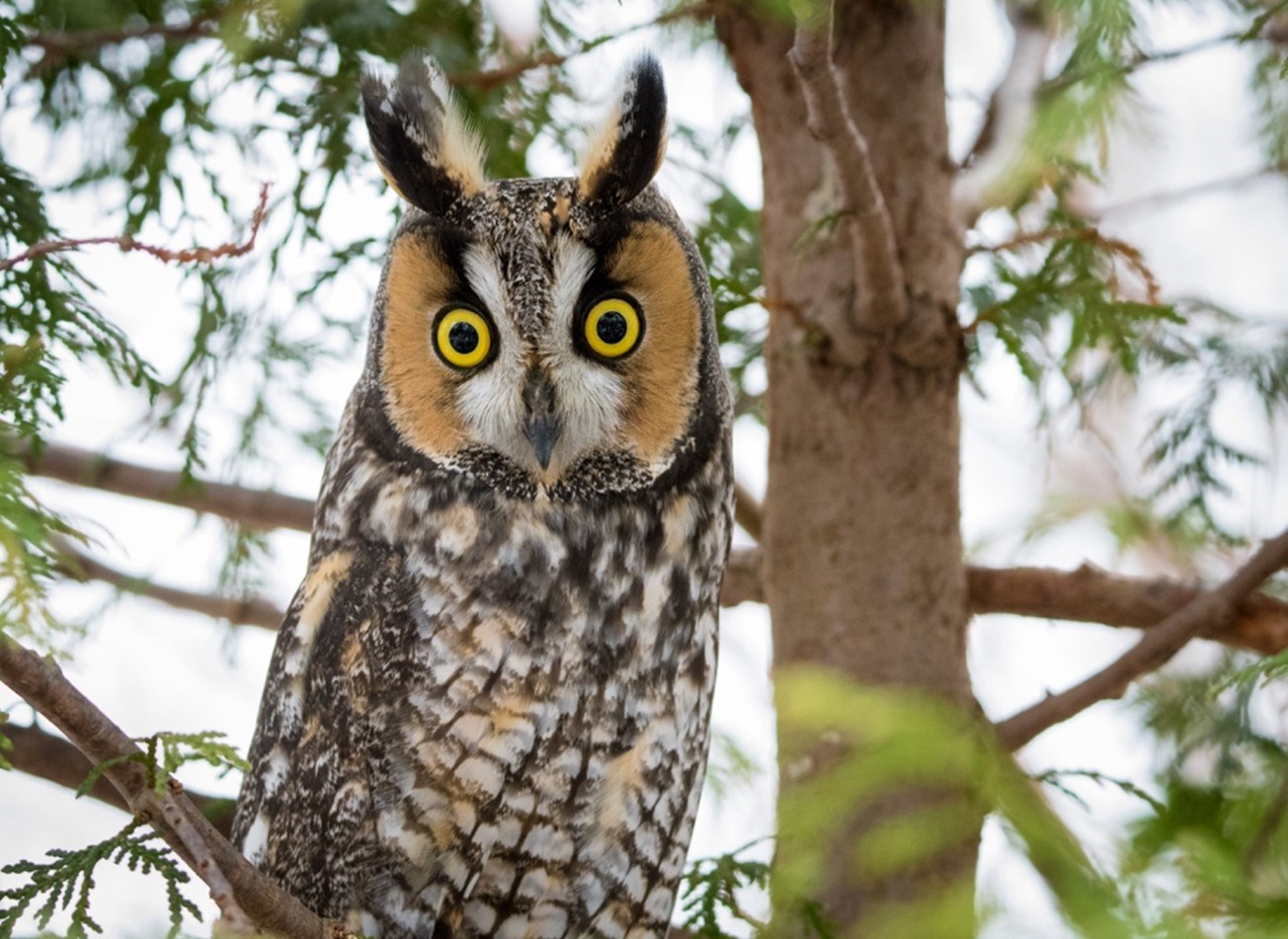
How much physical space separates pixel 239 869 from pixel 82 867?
7.0 inches

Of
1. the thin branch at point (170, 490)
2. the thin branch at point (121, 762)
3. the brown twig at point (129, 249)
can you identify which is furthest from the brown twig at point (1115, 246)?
the thin branch at point (121, 762)

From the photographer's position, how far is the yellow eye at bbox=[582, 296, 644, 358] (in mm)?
1868

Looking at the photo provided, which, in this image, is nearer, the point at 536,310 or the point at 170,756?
the point at 170,756

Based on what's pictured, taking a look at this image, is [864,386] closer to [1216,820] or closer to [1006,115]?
[1006,115]

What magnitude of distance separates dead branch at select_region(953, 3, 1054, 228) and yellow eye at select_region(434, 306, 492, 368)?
1230 millimetres

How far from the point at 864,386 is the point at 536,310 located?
0.98m

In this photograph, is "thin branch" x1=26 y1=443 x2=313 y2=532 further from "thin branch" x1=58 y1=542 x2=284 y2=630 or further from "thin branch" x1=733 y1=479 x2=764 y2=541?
"thin branch" x1=733 y1=479 x2=764 y2=541

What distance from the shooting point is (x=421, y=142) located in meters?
1.90

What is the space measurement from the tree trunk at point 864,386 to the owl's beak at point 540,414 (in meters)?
0.70

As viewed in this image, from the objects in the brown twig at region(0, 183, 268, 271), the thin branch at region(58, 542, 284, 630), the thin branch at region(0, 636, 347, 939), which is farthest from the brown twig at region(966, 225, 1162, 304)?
the thin branch at region(58, 542, 284, 630)

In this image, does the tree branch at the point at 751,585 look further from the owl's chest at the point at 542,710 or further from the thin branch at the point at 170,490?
the owl's chest at the point at 542,710

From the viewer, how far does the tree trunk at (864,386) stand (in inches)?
99.0

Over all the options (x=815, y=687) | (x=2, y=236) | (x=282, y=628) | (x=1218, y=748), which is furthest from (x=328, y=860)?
(x=1218, y=748)

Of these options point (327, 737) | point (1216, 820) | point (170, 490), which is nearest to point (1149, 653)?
point (1216, 820)
